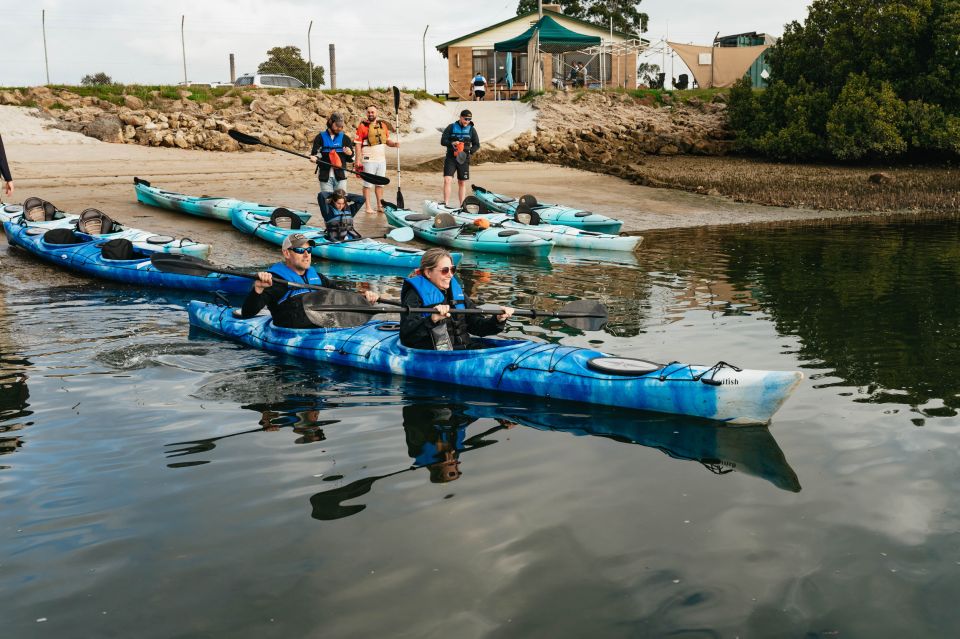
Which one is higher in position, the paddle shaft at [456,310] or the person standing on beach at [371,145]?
the person standing on beach at [371,145]

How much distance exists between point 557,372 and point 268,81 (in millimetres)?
23600

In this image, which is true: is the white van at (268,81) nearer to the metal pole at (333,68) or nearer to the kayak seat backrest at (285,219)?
the metal pole at (333,68)

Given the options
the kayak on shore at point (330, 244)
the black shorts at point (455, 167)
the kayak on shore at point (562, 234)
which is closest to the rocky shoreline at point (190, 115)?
the black shorts at point (455, 167)

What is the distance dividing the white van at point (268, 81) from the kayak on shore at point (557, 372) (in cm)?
2104

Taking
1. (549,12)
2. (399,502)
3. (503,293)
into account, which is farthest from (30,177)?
(549,12)

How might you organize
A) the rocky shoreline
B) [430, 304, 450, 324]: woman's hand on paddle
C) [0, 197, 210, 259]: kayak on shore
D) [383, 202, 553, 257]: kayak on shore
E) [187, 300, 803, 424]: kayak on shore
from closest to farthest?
[187, 300, 803, 424]: kayak on shore → [430, 304, 450, 324]: woman's hand on paddle → [0, 197, 210, 259]: kayak on shore → [383, 202, 553, 257]: kayak on shore → the rocky shoreline

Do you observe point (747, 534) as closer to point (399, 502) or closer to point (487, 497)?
point (487, 497)

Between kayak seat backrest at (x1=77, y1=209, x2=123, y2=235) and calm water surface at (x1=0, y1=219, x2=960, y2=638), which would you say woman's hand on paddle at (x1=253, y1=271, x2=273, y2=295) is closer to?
calm water surface at (x1=0, y1=219, x2=960, y2=638)

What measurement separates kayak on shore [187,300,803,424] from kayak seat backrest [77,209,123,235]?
541 centimetres

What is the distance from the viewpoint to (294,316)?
800cm

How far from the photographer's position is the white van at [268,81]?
27.6 metres

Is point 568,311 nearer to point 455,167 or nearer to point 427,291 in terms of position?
point 427,291

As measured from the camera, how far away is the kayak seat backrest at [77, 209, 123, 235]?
40.9 ft

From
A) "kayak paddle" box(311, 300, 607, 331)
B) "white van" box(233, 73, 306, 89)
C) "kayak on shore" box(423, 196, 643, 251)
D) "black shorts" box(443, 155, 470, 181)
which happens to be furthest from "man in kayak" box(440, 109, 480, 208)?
"white van" box(233, 73, 306, 89)
